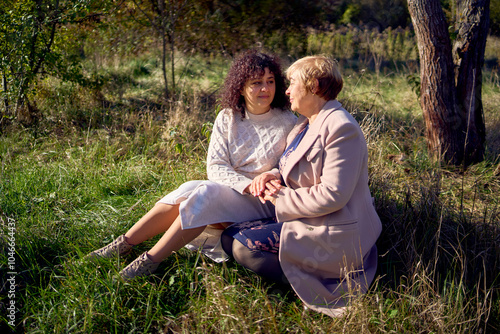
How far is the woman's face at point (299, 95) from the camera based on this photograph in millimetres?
2297

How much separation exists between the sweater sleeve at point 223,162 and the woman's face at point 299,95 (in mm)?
552

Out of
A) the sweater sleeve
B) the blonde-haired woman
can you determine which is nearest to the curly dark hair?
the sweater sleeve

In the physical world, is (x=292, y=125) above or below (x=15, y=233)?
above

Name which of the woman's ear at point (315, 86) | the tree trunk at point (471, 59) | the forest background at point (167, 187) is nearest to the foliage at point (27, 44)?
the forest background at point (167, 187)

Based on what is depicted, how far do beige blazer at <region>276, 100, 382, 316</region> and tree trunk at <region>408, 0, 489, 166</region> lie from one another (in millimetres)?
2028

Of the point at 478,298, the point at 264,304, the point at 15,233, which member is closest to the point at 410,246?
the point at 478,298

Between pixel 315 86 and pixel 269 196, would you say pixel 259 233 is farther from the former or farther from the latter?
pixel 315 86

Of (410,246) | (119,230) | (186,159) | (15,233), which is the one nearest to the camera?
(410,246)

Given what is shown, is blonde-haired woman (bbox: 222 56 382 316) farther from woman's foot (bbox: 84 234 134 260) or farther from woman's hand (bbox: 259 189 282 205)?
woman's foot (bbox: 84 234 134 260)

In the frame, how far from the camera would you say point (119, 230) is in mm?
2947

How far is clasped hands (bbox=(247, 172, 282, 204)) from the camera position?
2318mm

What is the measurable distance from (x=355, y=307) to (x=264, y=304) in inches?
18.3

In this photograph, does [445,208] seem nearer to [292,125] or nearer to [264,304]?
[292,125]

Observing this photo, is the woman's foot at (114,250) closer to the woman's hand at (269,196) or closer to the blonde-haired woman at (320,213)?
the blonde-haired woman at (320,213)
